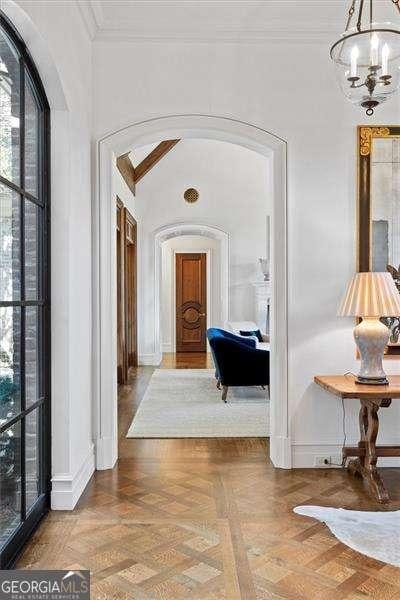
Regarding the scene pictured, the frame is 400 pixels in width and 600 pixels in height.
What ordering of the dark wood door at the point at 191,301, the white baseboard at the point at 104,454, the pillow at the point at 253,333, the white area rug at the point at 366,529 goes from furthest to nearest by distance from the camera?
the dark wood door at the point at 191,301
the pillow at the point at 253,333
the white baseboard at the point at 104,454
the white area rug at the point at 366,529

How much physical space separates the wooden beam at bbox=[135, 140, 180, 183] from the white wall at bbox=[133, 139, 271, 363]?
167 millimetres

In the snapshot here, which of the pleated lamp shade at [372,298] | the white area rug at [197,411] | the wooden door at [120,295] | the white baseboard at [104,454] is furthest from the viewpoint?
the wooden door at [120,295]

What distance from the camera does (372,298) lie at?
3.37 m

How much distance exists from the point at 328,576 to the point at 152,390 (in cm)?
470

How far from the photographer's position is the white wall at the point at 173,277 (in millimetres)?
11984

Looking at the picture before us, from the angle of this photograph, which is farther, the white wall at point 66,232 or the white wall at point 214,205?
Answer: the white wall at point 214,205

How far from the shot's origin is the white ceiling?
359 centimetres

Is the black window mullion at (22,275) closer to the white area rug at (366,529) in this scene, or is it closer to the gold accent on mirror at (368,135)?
the white area rug at (366,529)

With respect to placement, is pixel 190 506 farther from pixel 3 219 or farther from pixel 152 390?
pixel 152 390

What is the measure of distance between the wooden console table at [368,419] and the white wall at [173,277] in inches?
324

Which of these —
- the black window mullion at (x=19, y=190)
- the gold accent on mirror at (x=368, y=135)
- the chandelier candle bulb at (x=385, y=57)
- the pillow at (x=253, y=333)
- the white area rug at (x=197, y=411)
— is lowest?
the white area rug at (x=197, y=411)

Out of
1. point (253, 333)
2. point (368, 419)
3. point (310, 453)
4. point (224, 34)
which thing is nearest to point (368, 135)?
point (224, 34)

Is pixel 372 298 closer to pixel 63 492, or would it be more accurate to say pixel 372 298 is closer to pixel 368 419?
pixel 368 419

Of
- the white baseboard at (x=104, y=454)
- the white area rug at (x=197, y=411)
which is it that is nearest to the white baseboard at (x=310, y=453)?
the white area rug at (x=197, y=411)
